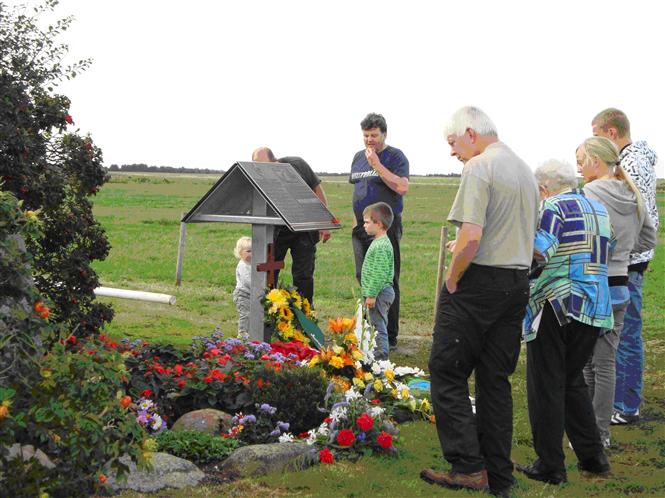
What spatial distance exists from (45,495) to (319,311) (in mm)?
11847

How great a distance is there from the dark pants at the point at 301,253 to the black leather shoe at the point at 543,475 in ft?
15.9

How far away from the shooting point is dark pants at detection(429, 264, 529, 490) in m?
5.91

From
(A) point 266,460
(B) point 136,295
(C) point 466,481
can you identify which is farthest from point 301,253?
(C) point 466,481

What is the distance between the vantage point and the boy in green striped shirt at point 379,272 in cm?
996

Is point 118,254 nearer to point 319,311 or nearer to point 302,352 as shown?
point 319,311

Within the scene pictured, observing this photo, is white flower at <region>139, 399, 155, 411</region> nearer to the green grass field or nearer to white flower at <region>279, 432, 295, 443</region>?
white flower at <region>279, 432, 295, 443</region>

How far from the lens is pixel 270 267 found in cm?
975

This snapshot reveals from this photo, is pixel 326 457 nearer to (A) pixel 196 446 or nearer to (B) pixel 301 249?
(A) pixel 196 446

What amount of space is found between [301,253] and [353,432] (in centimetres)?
429

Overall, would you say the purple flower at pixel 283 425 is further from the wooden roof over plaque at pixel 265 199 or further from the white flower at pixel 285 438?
the wooden roof over plaque at pixel 265 199

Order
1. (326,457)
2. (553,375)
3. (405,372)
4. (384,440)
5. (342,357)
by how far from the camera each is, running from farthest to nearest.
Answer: (405,372), (342,357), (384,440), (326,457), (553,375)

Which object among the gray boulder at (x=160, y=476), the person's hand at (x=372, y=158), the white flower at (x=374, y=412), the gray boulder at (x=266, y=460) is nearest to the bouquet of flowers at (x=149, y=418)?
the gray boulder at (x=160, y=476)

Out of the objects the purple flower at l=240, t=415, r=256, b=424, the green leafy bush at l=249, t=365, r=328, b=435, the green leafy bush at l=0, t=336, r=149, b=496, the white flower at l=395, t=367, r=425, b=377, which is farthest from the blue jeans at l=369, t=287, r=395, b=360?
the green leafy bush at l=0, t=336, r=149, b=496

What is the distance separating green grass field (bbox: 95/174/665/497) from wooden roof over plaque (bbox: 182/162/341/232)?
1.85 m
